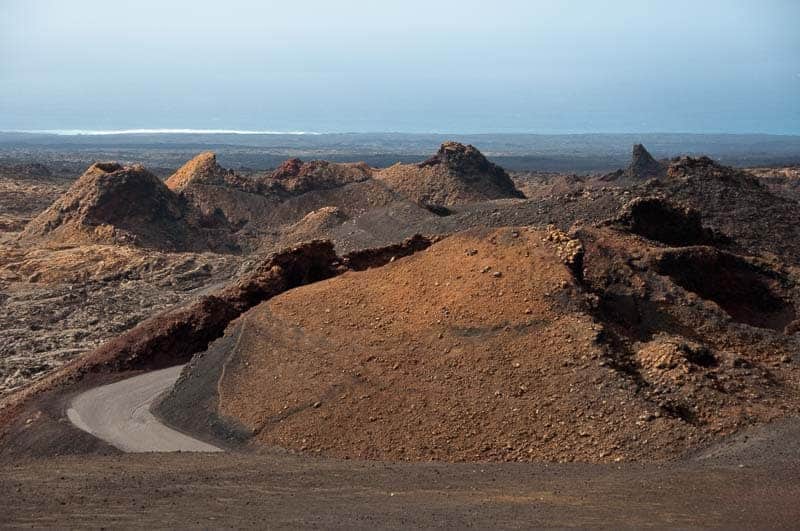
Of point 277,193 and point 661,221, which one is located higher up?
point 661,221

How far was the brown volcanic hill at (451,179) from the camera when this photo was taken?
6047 cm

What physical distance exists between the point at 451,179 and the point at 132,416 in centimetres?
4182

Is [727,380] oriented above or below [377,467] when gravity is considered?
above

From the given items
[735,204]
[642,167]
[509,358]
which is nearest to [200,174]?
[642,167]

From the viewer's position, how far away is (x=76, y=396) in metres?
23.2

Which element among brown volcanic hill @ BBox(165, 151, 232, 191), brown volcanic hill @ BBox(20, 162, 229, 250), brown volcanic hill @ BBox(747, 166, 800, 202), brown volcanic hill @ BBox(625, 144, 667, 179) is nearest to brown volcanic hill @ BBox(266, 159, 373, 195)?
brown volcanic hill @ BBox(165, 151, 232, 191)

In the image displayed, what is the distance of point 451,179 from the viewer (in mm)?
61469

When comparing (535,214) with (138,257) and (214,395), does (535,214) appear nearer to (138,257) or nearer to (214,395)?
(214,395)

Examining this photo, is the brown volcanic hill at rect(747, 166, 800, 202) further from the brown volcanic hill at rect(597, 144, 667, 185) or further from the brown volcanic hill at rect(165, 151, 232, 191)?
the brown volcanic hill at rect(165, 151, 232, 191)

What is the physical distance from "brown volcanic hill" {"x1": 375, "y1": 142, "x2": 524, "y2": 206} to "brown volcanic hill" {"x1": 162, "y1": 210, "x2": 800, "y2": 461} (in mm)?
36458

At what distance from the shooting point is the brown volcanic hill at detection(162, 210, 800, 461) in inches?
691

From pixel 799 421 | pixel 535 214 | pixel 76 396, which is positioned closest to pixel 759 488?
pixel 799 421

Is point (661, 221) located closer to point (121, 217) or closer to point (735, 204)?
point (735, 204)

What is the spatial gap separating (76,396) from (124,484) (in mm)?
8241
